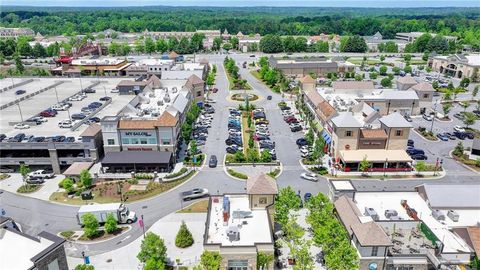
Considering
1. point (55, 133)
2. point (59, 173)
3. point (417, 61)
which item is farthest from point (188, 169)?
point (417, 61)

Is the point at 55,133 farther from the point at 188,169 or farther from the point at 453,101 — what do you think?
the point at 453,101

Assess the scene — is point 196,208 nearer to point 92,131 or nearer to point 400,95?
point 92,131

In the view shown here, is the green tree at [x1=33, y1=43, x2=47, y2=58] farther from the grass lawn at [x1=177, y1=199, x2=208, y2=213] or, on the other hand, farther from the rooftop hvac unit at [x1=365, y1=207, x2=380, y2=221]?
the rooftop hvac unit at [x1=365, y1=207, x2=380, y2=221]

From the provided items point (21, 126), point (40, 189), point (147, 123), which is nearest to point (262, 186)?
point (147, 123)

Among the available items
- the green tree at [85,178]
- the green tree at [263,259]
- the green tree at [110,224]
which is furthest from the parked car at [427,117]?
the green tree at [85,178]

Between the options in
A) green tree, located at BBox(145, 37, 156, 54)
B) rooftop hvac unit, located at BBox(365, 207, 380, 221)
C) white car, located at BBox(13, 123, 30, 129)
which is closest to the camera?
rooftop hvac unit, located at BBox(365, 207, 380, 221)

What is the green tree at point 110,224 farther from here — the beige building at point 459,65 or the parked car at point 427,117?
the beige building at point 459,65

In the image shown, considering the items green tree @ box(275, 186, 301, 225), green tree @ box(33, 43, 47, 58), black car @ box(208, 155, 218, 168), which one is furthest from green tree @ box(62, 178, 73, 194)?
green tree @ box(33, 43, 47, 58)
